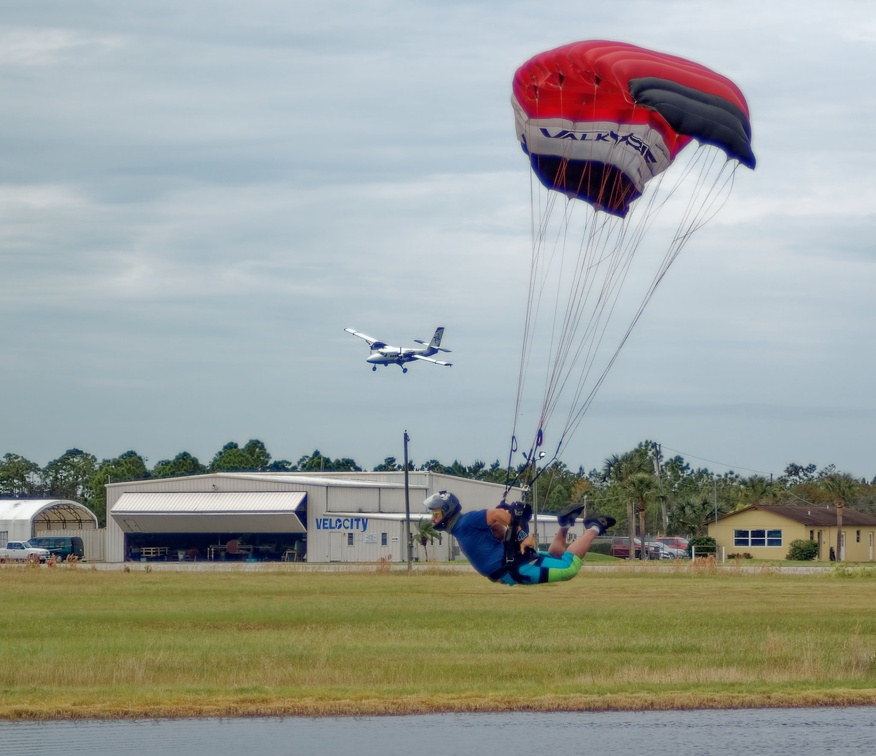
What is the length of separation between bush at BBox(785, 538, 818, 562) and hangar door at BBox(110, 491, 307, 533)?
36761mm

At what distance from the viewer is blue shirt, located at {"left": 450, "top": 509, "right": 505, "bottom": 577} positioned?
17062 mm

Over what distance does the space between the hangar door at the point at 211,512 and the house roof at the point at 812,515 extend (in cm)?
3559

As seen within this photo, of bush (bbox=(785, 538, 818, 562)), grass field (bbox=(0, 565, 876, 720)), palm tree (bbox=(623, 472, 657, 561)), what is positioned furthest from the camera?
bush (bbox=(785, 538, 818, 562))

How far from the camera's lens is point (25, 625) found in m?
38.0

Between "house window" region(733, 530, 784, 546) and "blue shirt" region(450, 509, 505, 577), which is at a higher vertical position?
"blue shirt" region(450, 509, 505, 577)

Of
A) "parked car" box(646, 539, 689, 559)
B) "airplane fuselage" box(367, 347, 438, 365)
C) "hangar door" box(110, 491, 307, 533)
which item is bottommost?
"parked car" box(646, 539, 689, 559)

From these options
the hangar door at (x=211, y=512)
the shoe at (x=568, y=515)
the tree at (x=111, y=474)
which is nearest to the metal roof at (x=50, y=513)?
the hangar door at (x=211, y=512)

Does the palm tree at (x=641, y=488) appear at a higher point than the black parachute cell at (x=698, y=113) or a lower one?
lower

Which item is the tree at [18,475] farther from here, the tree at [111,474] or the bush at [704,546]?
the bush at [704,546]

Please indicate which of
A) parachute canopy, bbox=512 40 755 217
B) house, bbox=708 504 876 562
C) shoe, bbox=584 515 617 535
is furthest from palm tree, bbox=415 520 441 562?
shoe, bbox=584 515 617 535

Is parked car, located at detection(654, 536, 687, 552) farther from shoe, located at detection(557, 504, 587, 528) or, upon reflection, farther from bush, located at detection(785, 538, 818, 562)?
shoe, located at detection(557, 504, 587, 528)

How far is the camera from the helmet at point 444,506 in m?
16.5

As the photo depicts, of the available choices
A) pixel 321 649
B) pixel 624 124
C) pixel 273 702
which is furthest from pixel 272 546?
pixel 624 124

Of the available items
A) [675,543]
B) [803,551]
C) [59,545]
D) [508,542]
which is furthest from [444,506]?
[675,543]
